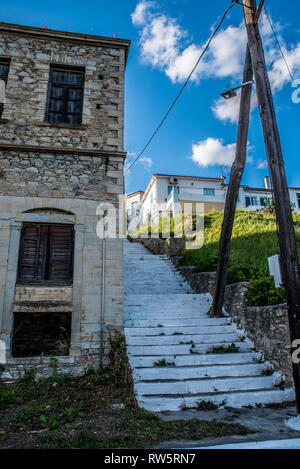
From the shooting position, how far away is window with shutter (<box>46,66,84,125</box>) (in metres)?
7.98

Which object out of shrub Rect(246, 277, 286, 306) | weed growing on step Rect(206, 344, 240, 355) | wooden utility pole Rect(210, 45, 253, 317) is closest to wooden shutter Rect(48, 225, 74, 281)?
weed growing on step Rect(206, 344, 240, 355)

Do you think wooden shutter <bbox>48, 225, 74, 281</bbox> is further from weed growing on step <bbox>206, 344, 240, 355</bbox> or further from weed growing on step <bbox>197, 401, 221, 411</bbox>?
weed growing on step <bbox>197, 401, 221, 411</bbox>

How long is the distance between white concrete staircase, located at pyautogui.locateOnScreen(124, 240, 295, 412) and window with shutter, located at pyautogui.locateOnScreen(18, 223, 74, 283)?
1.90 m

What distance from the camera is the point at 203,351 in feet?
21.0

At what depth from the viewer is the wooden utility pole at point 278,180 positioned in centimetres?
491

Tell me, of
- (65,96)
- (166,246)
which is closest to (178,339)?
(65,96)

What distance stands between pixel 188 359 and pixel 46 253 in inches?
150

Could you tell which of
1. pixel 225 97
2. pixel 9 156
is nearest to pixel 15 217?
pixel 9 156

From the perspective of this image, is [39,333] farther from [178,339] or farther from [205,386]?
[205,386]

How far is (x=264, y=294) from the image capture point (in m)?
6.69

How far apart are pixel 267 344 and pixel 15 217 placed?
590 cm

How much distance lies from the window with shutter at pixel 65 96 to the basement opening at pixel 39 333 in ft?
16.1
